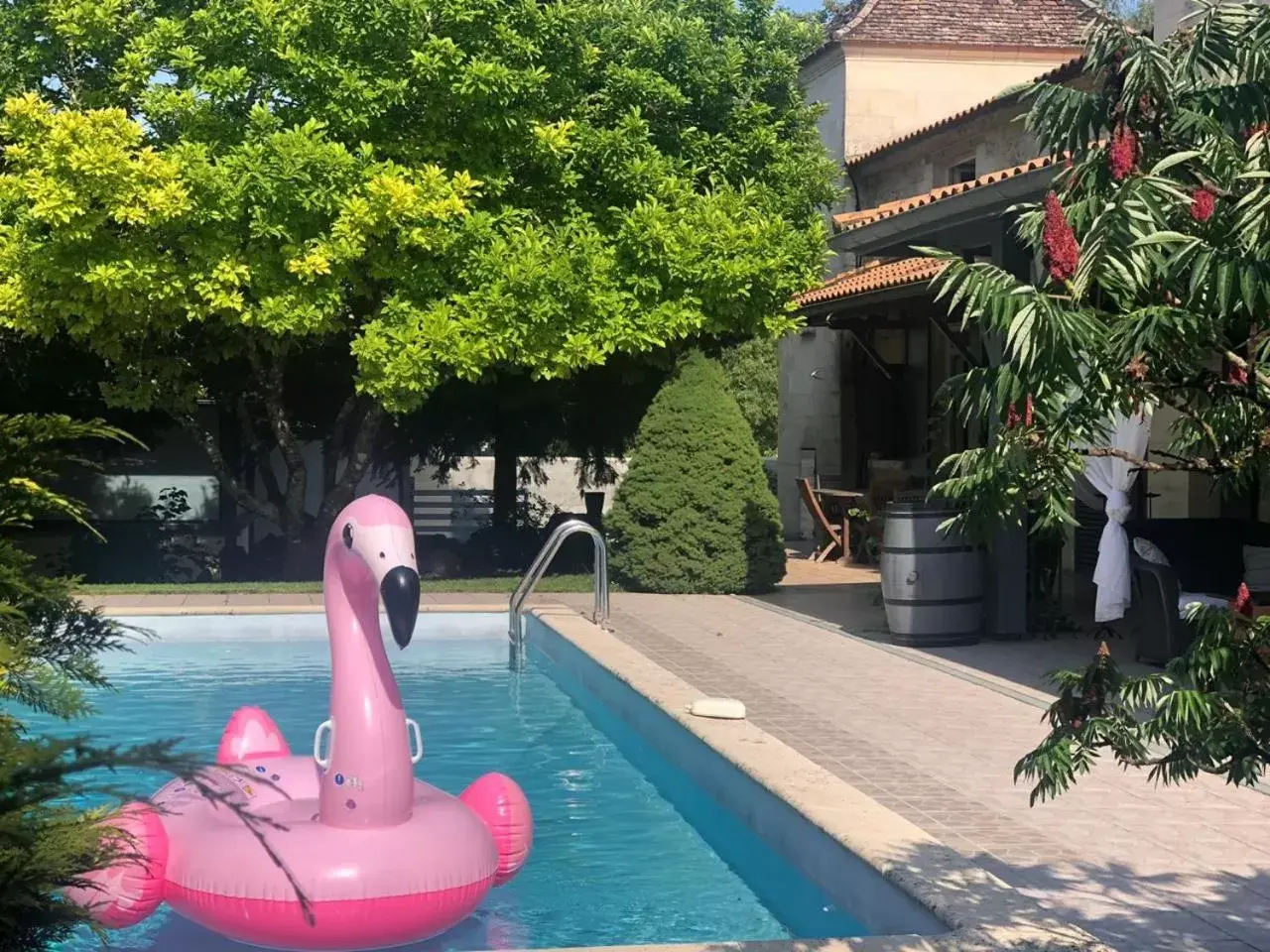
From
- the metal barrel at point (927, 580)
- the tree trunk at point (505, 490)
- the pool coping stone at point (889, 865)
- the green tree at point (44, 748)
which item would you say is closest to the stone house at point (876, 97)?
the tree trunk at point (505, 490)

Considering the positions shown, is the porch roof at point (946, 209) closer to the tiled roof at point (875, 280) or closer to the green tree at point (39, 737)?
the tiled roof at point (875, 280)

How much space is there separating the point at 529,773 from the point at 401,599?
391 cm

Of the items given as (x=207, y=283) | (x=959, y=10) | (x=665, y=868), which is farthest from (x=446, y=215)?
(x=959, y=10)

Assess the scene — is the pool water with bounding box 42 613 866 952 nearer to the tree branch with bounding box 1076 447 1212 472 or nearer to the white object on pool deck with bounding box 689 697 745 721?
the white object on pool deck with bounding box 689 697 745 721

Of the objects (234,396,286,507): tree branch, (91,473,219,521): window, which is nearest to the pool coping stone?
(234,396,286,507): tree branch

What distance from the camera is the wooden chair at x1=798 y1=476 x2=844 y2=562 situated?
19719mm

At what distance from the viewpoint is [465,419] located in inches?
738

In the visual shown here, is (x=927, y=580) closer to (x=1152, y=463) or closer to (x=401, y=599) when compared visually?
(x=401, y=599)

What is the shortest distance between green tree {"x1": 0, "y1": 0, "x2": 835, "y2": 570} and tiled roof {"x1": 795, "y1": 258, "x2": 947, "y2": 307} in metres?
0.86

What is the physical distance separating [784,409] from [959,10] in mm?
7306

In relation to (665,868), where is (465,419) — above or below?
above

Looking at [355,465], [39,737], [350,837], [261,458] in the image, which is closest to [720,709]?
[350,837]

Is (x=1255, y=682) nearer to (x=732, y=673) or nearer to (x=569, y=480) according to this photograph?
(x=732, y=673)

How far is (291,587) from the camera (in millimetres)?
16469
